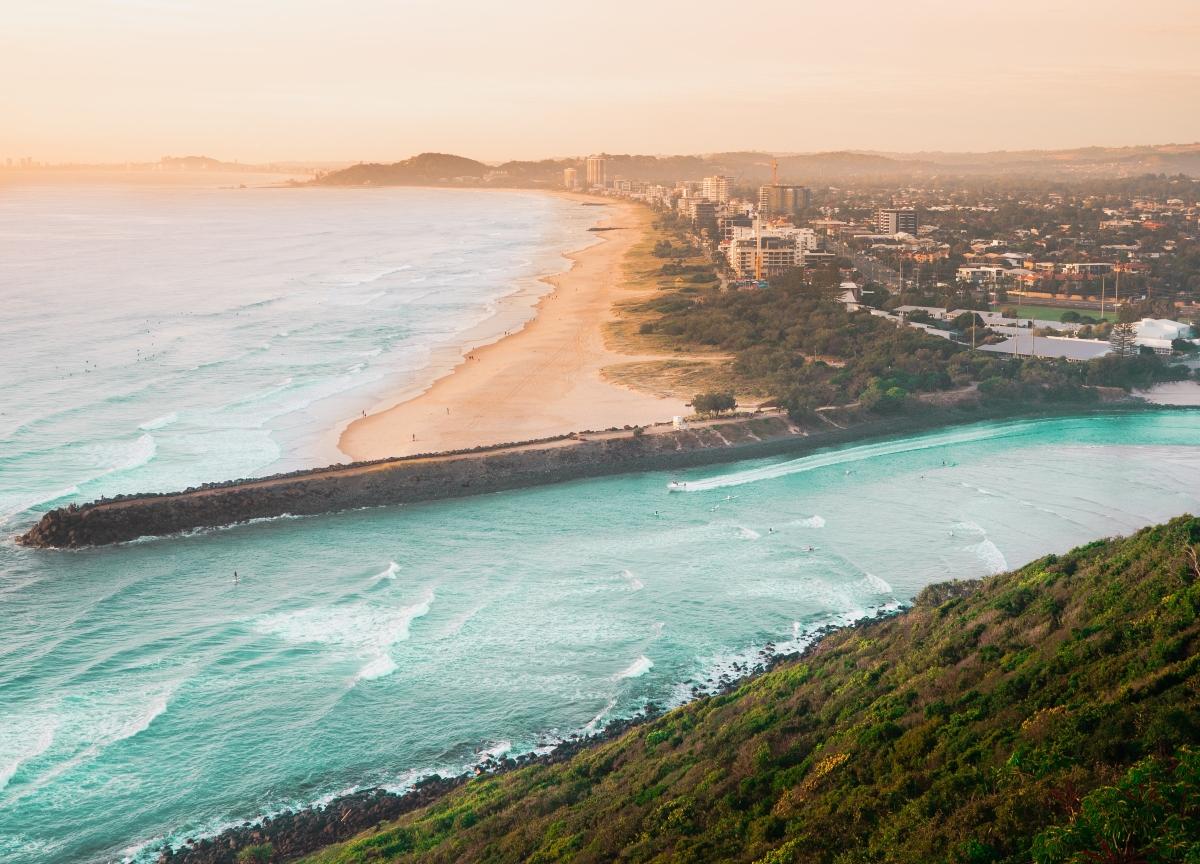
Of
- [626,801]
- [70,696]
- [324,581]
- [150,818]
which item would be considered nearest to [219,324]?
[324,581]

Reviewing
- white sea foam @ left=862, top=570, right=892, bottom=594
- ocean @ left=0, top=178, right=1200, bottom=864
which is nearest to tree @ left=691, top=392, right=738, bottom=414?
ocean @ left=0, top=178, right=1200, bottom=864

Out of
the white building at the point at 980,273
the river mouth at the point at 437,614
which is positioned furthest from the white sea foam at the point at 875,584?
the white building at the point at 980,273

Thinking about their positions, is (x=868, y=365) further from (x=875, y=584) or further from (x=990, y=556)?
(x=875, y=584)

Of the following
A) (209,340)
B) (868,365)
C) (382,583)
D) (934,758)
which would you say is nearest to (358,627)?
(382,583)

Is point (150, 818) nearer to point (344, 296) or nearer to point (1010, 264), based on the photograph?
point (344, 296)

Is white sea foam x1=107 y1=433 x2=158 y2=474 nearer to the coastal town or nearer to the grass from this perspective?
Result: the grass

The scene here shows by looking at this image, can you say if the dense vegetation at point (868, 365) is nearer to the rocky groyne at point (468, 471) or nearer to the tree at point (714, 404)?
the rocky groyne at point (468, 471)
